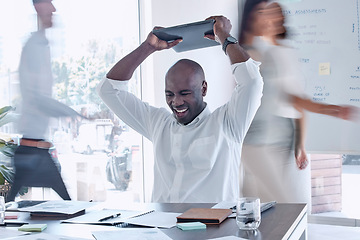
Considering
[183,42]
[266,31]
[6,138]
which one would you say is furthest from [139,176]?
[183,42]

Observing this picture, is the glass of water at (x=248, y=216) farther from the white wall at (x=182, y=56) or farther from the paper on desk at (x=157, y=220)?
the white wall at (x=182, y=56)

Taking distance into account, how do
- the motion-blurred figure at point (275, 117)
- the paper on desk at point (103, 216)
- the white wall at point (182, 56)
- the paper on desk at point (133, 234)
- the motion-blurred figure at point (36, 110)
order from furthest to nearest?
the white wall at point (182, 56) < the motion-blurred figure at point (275, 117) < the motion-blurred figure at point (36, 110) < the paper on desk at point (103, 216) < the paper on desk at point (133, 234)

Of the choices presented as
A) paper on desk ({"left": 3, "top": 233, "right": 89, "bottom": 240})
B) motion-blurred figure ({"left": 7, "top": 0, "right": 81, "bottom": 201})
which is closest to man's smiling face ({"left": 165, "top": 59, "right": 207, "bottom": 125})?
paper on desk ({"left": 3, "top": 233, "right": 89, "bottom": 240})

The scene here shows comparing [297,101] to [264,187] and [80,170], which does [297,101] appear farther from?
[80,170]

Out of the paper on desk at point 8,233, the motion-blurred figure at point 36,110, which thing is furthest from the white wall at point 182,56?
the paper on desk at point 8,233

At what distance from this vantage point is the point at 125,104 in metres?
2.55

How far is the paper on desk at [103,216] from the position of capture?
1632mm

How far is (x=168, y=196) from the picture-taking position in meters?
2.29

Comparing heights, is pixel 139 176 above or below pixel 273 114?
below

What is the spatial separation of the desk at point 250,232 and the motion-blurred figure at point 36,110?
5.19 ft

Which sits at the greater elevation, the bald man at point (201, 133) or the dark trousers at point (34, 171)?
the bald man at point (201, 133)

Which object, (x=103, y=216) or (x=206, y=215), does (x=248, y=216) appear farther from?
(x=103, y=216)

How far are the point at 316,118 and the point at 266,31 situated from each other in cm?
81

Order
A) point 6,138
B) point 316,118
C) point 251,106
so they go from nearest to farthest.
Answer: point 251,106, point 6,138, point 316,118
